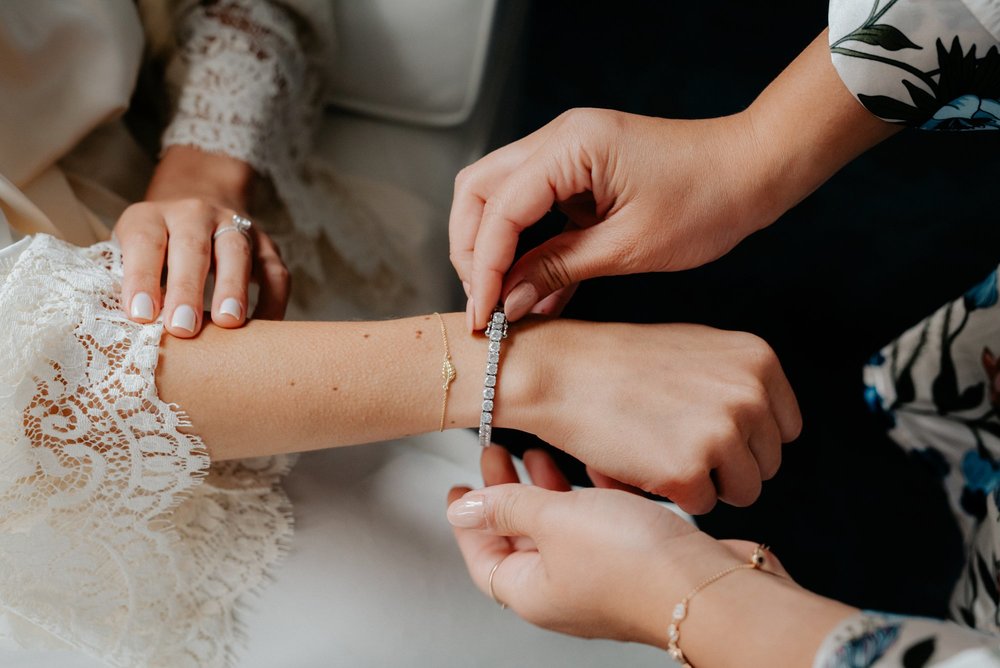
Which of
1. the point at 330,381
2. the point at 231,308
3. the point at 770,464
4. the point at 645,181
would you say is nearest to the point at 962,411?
the point at 770,464

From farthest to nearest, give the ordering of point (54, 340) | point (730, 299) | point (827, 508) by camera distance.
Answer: point (730, 299), point (827, 508), point (54, 340)

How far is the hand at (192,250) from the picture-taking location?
812mm

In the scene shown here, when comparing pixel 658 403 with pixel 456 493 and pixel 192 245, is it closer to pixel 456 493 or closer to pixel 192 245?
pixel 456 493

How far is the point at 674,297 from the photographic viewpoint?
5.60 ft

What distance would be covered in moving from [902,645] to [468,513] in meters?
0.42

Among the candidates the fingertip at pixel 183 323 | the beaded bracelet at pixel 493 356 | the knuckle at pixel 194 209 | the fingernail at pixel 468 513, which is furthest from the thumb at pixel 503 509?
the knuckle at pixel 194 209

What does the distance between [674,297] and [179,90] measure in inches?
43.8

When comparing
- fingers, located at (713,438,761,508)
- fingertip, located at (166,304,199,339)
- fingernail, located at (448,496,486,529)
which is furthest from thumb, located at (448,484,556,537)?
fingertip, located at (166,304,199,339)

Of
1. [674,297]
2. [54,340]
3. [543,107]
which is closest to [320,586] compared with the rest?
[54,340]

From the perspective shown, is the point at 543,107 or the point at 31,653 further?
the point at 543,107

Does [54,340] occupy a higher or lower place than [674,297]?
higher

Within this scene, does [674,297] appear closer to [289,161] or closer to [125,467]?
[289,161]

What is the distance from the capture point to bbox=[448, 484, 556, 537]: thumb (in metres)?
0.72

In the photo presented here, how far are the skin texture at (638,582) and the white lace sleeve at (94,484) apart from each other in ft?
1.03
